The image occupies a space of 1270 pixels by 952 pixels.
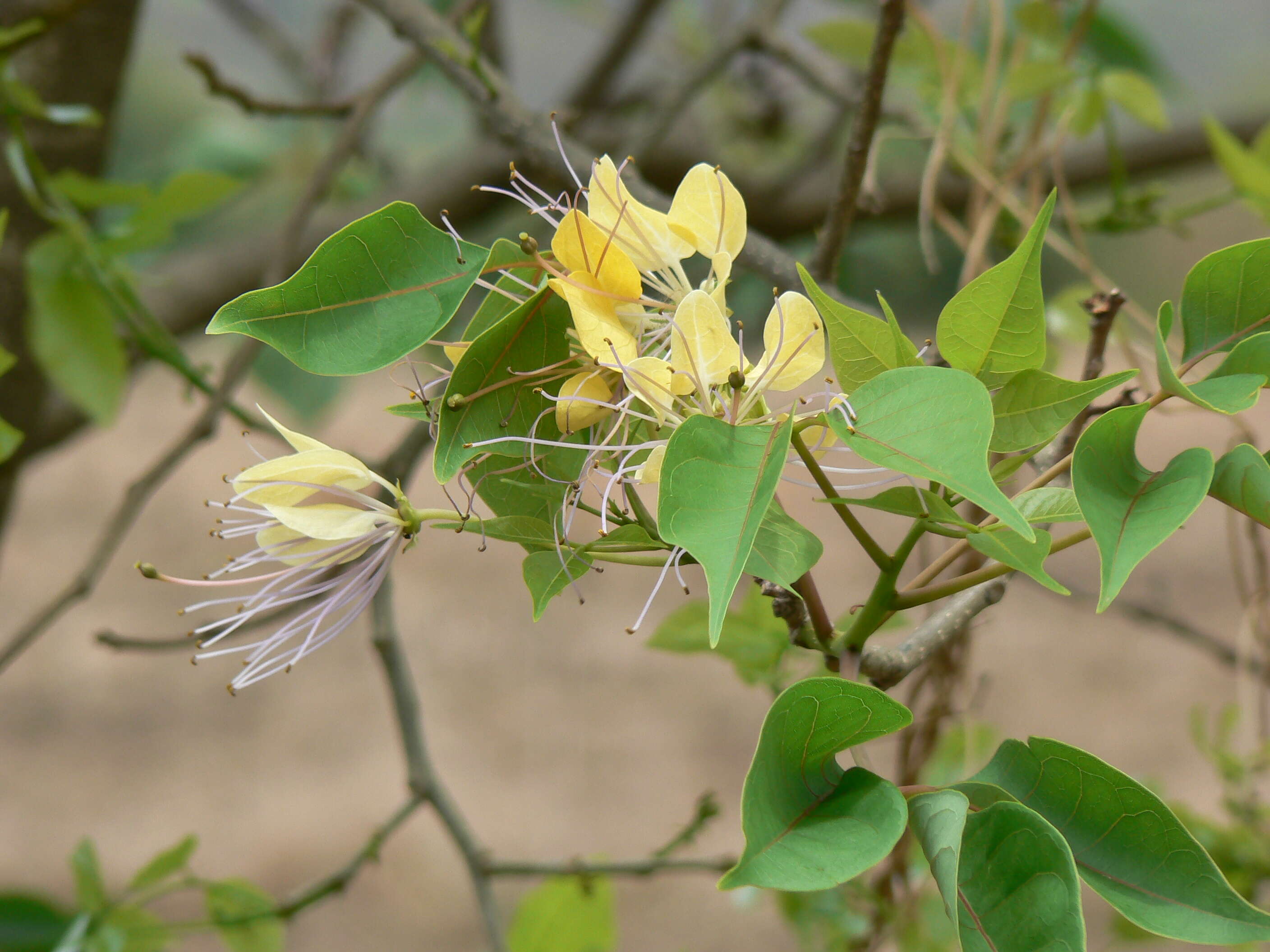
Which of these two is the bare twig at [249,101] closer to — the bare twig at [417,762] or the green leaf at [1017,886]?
the bare twig at [417,762]

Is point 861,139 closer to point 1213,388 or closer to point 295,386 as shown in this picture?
point 1213,388

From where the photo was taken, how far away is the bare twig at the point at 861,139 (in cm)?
25

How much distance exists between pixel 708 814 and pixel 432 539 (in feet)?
3.19

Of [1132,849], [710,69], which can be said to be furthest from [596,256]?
[710,69]

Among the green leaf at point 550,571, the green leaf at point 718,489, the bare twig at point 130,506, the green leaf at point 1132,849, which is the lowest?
the bare twig at point 130,506

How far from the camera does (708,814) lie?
1.19ft

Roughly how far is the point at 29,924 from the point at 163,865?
0.15 metres

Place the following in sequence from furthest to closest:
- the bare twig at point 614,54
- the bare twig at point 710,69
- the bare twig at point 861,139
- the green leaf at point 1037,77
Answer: the bare twig at point 614,54, the bare twig at point 710,69, the green leaf at point 1037,77, the bare twig at point 861,139

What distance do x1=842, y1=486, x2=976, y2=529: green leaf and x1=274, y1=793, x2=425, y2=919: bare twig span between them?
30 centimetres

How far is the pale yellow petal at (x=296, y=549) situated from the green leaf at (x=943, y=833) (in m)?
0.09

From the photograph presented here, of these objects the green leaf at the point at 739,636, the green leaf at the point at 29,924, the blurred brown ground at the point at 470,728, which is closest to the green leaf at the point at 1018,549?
the green leaf at the point at 739,636

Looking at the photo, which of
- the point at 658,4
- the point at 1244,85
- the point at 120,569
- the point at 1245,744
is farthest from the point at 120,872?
the point at 1244,85

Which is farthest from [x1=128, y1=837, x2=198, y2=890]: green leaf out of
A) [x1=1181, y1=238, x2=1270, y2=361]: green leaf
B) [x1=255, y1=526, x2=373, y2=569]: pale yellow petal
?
[x1=1181, y1=238, x2=1270, y2=361]: green leaf

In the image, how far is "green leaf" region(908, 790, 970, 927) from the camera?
0.39 feet
